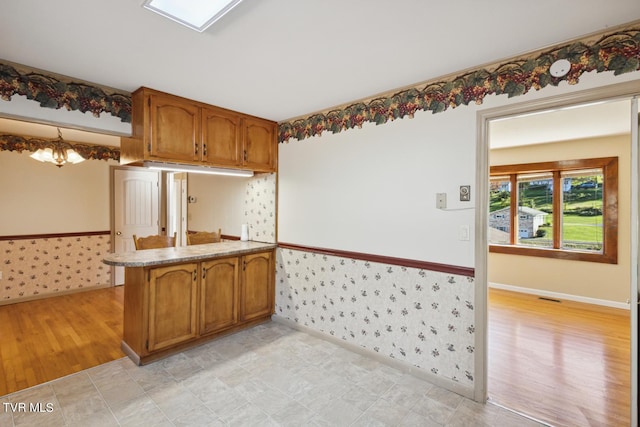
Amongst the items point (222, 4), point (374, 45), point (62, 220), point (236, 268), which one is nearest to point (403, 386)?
point (236, 268)

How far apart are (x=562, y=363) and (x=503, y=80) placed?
254 cm

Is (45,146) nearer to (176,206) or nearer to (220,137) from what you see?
(176,206)

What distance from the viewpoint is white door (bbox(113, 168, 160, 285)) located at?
199 inches

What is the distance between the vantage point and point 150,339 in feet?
8.60

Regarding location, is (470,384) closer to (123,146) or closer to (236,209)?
(236,209)

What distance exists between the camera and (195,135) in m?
2.93

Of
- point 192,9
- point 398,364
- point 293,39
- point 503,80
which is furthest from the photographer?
point 398,364

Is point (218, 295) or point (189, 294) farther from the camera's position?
point (218, 295)

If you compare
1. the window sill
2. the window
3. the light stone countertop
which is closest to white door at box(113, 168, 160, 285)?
the light stone countertop

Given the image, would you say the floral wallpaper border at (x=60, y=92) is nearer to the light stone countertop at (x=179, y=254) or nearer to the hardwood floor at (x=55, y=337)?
the light stone countertop at (x=179, y=254)

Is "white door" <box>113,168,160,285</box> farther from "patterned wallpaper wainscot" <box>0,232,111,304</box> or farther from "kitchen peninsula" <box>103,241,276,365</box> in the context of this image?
"kitchen peninsula" <box>103,241,276,365</box>

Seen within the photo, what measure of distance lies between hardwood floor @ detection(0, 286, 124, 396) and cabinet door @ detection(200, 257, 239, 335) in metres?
0.79

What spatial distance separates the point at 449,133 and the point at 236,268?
2428 mm

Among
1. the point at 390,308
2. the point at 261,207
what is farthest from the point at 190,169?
the point at 390,308
